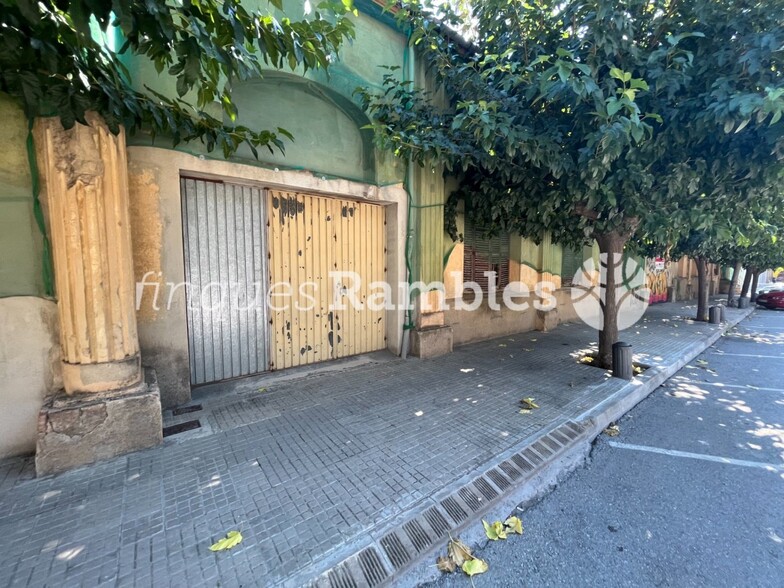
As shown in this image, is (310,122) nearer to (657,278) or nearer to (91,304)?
(91,304)

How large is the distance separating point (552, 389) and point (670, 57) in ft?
13.8

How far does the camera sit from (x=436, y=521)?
89.7 inches

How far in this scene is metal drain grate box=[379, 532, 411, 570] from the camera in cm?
199

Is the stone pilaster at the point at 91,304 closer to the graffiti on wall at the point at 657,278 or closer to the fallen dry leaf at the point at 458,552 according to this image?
the fallen dry leaf at the point at 458,552

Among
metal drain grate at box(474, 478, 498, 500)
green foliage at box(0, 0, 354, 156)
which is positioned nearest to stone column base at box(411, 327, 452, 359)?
metal drain grate at box(474, 478, 498, 500)

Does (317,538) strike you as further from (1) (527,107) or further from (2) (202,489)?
(1) (527,107)

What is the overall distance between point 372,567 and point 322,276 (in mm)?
3817

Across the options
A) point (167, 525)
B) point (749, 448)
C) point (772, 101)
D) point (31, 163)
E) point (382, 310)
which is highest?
point (772, 101)

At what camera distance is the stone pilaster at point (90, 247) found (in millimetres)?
2682

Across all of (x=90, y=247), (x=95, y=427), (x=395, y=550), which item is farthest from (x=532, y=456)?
(x=90, y=247)

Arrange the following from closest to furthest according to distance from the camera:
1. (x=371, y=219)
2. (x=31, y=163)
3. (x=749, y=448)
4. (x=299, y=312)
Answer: (x=31, y=163)
(x=749, y=448)
(x=299, y=312)
(x=371, y=219)

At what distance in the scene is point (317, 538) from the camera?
6.77ft

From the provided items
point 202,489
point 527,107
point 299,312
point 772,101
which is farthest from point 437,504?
point 527,107

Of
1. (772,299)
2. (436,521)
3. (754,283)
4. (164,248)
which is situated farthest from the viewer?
(754,283)
